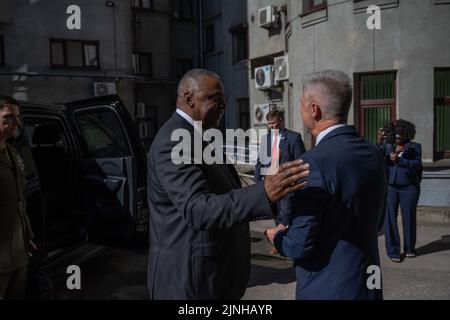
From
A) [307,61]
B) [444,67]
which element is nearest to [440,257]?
[444,67]

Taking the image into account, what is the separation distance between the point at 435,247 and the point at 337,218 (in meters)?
4.98

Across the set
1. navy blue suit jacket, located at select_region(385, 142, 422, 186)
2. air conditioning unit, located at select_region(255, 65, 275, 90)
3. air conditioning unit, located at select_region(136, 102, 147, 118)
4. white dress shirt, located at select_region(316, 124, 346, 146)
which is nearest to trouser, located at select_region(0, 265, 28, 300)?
white dress shirt, located at select_region(316, 124, 346, 146)

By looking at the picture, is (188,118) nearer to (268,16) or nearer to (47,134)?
(47,134)

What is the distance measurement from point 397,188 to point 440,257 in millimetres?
1038

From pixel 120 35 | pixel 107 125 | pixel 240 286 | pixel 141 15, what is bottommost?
pixel 240 286

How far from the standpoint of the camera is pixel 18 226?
3158 mm

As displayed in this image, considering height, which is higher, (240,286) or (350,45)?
(350,45)

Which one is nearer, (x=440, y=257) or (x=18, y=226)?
(x=18, y=226)

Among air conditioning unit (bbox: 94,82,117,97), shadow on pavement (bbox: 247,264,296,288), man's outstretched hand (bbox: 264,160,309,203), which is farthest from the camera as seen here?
air conditioning unit (bbox: 94,82,117,97)

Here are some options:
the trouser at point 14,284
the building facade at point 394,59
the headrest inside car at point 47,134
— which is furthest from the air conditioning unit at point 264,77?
the trouser at point 14,284

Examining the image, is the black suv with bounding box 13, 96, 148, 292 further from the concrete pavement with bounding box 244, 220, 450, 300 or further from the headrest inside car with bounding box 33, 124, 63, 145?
the concrete pavement with bounding box 244, 220, 450, 300

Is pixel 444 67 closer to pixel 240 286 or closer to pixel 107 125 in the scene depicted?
pixel 107 125

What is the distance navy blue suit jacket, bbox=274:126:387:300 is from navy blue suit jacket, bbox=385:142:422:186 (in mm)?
3742

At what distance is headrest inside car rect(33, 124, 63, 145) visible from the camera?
16.3 ft
